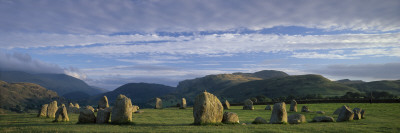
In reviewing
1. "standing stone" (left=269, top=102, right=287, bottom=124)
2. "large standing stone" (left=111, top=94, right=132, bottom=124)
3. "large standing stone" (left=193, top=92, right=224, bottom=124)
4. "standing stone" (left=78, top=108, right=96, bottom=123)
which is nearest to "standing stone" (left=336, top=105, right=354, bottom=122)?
"standing stone" (left=269, top=102, right=287, bottom=124)

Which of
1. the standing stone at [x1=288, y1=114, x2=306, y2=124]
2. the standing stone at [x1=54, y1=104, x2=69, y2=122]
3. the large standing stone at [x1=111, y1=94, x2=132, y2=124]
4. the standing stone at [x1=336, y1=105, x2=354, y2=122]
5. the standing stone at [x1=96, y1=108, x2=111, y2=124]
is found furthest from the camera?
the standing stone at [x1=336, y1=105, x2=354, y2=122]

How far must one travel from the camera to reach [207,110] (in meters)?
23.6

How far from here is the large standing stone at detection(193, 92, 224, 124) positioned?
77.2ft

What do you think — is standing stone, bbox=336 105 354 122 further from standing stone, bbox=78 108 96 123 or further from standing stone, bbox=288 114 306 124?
standing stone, bbox=78 108 96 123

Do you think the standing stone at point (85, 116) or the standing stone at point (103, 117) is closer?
the standing stone at point (103, 117)

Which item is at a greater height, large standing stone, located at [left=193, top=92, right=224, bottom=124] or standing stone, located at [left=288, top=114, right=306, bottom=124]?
large standing stone, located at [left=193, top=92, right=224, bottom=124]

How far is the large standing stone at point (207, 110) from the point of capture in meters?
23.5

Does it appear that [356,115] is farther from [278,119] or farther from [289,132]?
[289,132]

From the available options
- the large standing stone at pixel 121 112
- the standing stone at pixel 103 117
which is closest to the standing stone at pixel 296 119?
the large standing stone at pixel 121 112

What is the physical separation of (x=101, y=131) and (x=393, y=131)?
20988 millimetres

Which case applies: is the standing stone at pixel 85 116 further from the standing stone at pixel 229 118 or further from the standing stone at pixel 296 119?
the standing stone at pixel 296 119

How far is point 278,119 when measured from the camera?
25625 millimetres

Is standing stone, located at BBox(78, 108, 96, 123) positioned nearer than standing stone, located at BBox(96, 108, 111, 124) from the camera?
No

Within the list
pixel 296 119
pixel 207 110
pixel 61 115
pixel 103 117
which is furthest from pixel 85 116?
pixel 296 119
